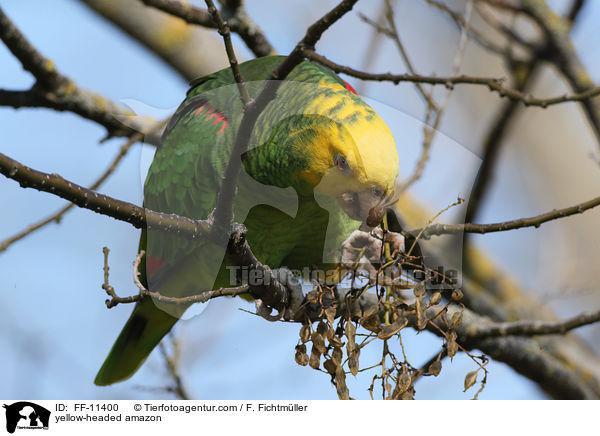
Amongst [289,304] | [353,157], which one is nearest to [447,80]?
[353,157]

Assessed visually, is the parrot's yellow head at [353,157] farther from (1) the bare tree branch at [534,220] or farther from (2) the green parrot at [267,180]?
(1) the bare tree branch at [534,220]

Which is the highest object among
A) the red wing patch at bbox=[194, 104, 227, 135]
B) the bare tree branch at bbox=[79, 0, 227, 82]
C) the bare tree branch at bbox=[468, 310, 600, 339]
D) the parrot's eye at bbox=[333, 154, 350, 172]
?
the bare tree branch at bbox=[79, 0, 227, 82]

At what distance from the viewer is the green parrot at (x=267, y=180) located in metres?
2.04

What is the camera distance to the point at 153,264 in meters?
2.95

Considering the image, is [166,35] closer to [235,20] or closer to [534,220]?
[235,20]

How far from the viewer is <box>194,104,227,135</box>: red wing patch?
8.74ft

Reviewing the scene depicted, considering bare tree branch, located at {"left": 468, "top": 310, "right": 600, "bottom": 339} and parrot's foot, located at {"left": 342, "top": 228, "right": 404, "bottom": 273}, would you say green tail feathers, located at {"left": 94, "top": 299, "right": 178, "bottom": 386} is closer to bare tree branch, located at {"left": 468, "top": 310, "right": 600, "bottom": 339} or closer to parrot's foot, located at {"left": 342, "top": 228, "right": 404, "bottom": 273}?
parrot's foot, located at {"left": 342, "top": 228, "right": 404, "bottom": 273}

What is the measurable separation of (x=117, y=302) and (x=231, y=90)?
4.89 ft

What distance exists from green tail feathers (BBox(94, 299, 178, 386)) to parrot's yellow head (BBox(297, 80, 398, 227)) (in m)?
1.57

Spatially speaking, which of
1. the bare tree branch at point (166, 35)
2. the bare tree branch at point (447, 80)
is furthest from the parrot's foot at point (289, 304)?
the bare tree branch at point (166, 35)
